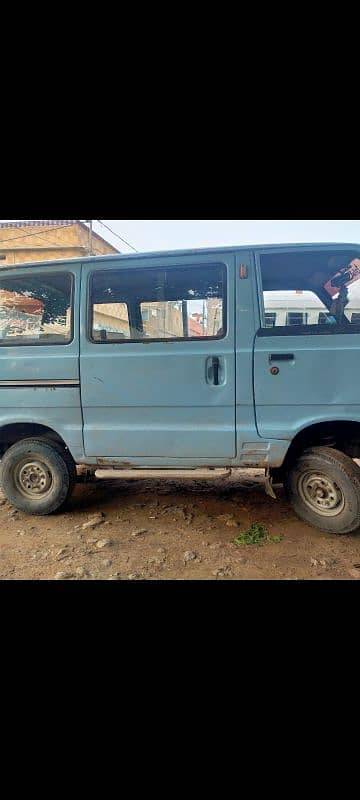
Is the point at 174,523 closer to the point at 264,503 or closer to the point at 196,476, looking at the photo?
the point at 196,476

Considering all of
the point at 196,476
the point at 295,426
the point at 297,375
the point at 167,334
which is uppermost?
the point at 167,334

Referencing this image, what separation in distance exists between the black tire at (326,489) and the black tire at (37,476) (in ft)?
6.75

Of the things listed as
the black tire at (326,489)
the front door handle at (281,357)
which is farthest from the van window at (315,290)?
the black tire at (326,489)

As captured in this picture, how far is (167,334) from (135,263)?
2.21 feet

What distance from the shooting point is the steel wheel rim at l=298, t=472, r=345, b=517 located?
9.41ft

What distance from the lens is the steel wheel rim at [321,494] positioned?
113 inches

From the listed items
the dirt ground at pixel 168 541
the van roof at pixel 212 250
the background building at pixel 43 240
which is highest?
the background building at pixel 43 240

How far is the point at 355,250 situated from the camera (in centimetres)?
277

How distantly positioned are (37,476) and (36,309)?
1609mm

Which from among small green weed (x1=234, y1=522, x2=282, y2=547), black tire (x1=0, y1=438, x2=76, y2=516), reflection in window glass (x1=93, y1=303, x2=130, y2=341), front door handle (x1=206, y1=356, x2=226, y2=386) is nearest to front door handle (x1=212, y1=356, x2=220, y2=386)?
front door handle (x1=206, y1=356, x2=226, y2=386)

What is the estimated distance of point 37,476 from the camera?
3.31 m

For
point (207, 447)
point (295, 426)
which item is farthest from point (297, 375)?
point (207, 447)

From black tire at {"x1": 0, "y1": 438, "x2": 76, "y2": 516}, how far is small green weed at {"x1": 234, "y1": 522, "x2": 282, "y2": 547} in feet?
5.40

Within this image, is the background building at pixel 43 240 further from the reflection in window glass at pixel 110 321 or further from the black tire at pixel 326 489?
the black tire at pixel 326 489
